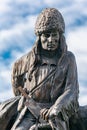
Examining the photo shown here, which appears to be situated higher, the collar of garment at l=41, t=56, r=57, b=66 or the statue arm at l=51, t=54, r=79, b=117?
the collar of garment at l=41, t=56, r=57, b=66

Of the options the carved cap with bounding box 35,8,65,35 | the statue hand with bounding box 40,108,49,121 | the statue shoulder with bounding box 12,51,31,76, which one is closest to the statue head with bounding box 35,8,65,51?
the carved cap with bounding box 35,8,65,35

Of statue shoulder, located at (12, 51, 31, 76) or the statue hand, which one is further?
statue shoulder, located at (12, 51, 31, 76)

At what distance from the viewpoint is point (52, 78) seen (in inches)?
680

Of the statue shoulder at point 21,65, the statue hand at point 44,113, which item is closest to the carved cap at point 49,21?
the statue shoulder at point 21,65

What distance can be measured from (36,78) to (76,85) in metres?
0.78

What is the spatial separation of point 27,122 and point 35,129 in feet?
0.99

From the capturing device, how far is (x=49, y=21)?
17250 mm

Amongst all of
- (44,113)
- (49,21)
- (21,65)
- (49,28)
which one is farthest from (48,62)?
(44,113)

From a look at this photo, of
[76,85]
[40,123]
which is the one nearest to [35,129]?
[40,123]

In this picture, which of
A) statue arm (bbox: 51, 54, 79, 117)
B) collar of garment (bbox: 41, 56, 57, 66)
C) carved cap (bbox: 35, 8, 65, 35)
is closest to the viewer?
statue arm (bbox: 51, 54, 79, 117)

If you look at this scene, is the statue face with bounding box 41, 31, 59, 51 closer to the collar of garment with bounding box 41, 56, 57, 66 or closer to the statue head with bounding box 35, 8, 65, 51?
the statue head with bounding box 35, 8, 65, 51

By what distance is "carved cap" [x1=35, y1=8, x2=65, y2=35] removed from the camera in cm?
1725

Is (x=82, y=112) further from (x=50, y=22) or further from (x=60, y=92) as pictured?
(x=50, y=22)

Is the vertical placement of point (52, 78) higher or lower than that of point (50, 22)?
lower
